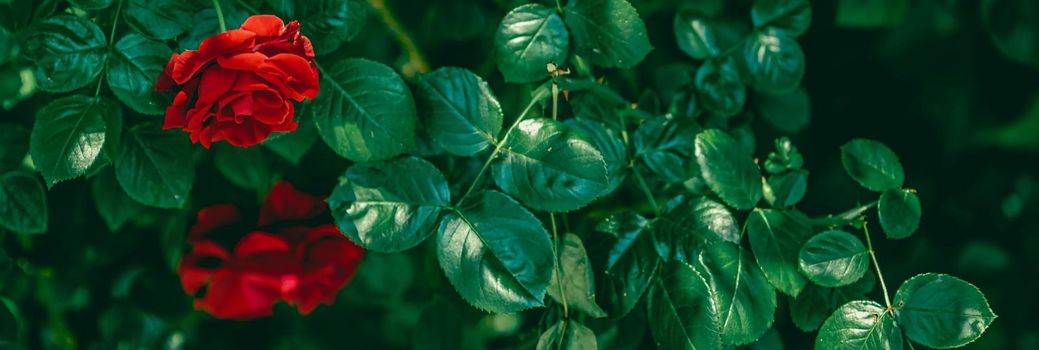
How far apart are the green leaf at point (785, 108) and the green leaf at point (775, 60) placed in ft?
0.42

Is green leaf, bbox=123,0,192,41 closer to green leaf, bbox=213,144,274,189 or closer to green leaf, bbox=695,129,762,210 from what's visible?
green leaf, bbox=213,144,274,189

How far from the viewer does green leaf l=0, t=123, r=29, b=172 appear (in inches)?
34.5

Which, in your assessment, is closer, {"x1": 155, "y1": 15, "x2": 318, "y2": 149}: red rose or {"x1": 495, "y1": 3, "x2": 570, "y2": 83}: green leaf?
{"x1": 155, "y1": 15, "x2": 318, "y2": 149}: red rose

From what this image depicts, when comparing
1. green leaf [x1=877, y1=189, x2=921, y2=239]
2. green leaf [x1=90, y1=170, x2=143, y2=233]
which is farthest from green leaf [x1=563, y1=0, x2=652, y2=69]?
green leaf [x1=90, y1=170, x2=143, y2=233]

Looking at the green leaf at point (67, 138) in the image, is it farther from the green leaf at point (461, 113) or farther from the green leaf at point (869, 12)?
the green leaf at point (869, 12)

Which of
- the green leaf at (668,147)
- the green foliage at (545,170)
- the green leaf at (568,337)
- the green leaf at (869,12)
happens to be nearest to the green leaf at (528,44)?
the green foliage at (545,170)

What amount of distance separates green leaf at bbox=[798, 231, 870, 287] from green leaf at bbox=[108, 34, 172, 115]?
531mm

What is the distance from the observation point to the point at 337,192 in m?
0.77

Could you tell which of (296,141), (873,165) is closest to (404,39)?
(296,141)

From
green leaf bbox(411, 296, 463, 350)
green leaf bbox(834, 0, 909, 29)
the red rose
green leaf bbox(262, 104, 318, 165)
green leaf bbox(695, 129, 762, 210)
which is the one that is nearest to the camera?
the red rose

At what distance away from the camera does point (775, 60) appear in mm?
933

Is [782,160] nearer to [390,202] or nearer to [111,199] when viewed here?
[390,202]

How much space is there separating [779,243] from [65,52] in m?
0.59

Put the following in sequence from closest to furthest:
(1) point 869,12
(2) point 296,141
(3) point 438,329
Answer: (2) point 296,141 → (3) point 438,329 → (1) point 869,12
